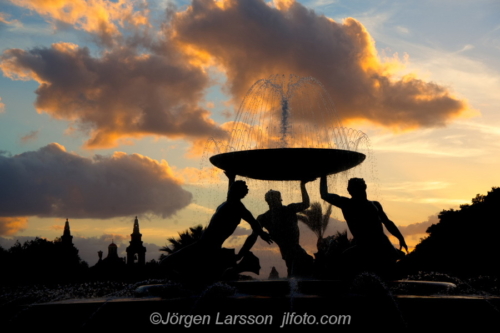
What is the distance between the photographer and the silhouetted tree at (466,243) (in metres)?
27.9

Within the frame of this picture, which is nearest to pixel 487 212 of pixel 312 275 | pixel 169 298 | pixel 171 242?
pixel 171 242

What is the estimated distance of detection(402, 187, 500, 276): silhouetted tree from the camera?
27891 millimetres

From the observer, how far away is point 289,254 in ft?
36.4

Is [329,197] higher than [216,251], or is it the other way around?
[329,197]

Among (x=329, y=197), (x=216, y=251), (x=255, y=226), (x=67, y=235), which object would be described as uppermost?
(x=67, y=235)

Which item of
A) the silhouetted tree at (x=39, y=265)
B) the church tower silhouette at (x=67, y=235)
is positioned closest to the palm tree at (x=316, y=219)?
the silhouetted tree at (x=39, y=265)

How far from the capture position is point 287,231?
1094 cm

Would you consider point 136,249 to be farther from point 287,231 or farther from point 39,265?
point 287,231

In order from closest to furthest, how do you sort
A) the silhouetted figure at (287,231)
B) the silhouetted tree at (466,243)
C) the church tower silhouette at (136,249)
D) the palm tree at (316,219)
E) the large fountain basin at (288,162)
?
the large fountain basin at (288,162), the silhouetted figure at (287,231), the palm tree at (316,219), the silhouetted tree at (466,243), the church tower silhouette at (136,249)

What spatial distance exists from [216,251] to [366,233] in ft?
7.34

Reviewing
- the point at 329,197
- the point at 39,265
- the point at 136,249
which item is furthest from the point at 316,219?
the point at 136,249

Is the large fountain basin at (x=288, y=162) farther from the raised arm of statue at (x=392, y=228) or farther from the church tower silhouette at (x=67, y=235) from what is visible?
the church tower silhouette at (x=67, y=235)

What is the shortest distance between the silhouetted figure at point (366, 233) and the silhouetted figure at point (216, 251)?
1.28 metres

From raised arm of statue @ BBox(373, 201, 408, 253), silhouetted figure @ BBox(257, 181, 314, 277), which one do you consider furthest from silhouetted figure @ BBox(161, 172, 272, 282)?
silhouetted figure @ BBox(257, 181, 314, 277)
